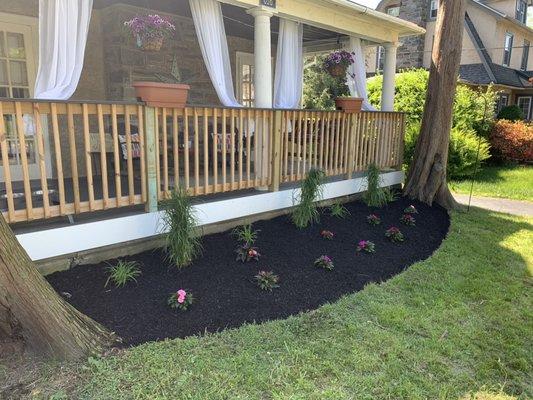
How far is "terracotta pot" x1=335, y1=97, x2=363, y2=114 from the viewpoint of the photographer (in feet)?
19.8

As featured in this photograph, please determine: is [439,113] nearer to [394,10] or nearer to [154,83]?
[154,83]

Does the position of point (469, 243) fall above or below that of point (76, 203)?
below

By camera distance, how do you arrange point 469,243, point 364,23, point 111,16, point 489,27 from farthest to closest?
1. point 489,27
2. point 364,23
3. point 111,16
4. point 469,243

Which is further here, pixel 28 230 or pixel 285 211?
pixel 285 211

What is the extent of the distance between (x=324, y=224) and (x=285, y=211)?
54 centimetres

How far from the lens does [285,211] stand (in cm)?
536

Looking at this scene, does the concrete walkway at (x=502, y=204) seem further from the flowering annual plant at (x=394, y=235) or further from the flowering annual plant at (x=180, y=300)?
the flowering annual plant at (x=180, y=300)

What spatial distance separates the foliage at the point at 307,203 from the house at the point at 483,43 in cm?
1238

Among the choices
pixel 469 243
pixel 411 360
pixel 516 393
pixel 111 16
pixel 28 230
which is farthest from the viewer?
pixel 111 16

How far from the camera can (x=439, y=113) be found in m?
6.86

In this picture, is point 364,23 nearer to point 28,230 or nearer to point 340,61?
point 340,61

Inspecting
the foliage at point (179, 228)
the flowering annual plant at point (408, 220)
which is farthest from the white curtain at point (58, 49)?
the flowering annual plant at point (408, 220)

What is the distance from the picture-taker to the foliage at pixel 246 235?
430 centimetres

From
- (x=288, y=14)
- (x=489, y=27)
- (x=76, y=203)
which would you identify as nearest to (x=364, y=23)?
(x=288, y=14)
